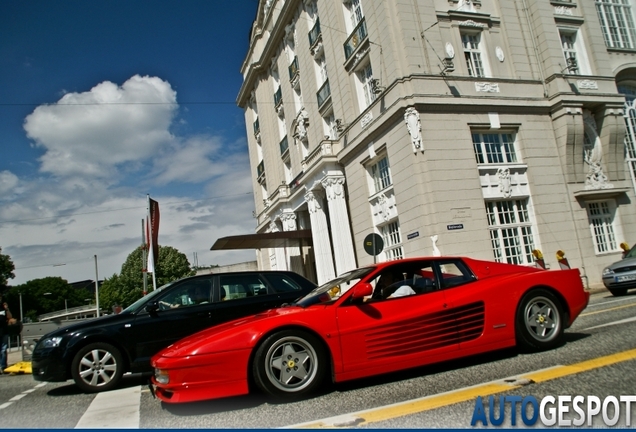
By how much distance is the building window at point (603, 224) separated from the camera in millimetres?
20641

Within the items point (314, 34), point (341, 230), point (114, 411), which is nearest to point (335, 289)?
point (114, 411)

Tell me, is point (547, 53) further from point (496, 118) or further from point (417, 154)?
point (417, 154)

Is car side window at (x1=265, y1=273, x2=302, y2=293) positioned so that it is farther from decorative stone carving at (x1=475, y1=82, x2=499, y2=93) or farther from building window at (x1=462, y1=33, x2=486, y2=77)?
building window at (x1=462, y1=33, x2=486, y2=77)

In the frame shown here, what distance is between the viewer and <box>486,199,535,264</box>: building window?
18.6m

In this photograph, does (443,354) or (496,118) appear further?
(496,118)

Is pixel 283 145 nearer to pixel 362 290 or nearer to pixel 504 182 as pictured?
pixel 504 182

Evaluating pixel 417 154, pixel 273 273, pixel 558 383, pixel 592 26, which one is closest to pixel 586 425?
pixel 558 383

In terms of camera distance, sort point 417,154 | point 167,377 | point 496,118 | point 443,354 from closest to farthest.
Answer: point 167,377
point 443,354
point 417,154
point 496,118

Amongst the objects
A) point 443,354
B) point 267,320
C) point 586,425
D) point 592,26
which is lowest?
point 586,425

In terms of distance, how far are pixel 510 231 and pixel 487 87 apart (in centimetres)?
568

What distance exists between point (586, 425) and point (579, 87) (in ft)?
68.1

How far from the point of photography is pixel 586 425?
11.2 feet

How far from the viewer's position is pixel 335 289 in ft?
19.0

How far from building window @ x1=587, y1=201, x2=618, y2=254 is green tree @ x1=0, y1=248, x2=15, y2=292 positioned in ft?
198
